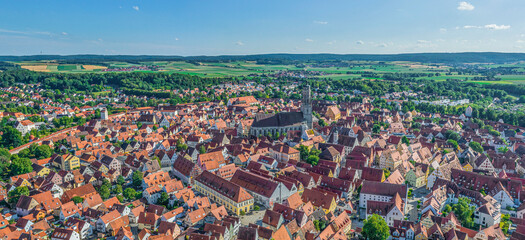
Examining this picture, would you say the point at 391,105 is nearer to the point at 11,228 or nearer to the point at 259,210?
the point at 259,210

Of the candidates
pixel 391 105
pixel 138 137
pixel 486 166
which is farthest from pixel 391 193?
pixel 391 105

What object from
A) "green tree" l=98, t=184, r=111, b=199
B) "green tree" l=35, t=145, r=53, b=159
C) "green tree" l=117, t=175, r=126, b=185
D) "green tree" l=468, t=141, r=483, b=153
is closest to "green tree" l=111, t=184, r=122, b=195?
"green tree" l=98, t=184, r=111, b=199

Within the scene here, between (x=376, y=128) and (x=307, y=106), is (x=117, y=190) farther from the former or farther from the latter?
(x=376, y=128)

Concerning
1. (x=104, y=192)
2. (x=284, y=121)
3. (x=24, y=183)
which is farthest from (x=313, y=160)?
(x=24, y=183)

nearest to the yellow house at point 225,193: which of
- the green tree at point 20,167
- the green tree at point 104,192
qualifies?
the green tree at point 104,192

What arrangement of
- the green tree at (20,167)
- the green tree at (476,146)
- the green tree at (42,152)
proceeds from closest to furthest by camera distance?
1. the green tree at (20,167)
2. the green tree at (42,152)
3. the green tree at (476,146)

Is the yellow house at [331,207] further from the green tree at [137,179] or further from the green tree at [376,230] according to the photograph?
the green tree at [137,179]
